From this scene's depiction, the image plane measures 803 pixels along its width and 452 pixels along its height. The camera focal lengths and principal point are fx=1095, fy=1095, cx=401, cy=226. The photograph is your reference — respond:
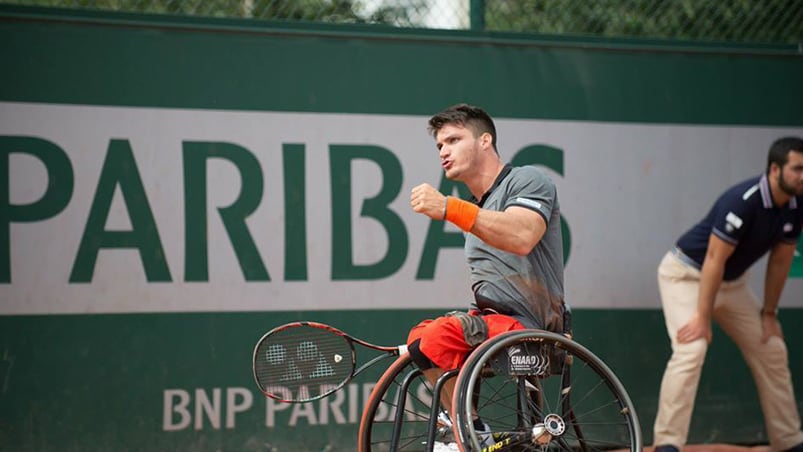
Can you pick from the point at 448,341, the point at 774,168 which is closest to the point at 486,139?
the point at 448,341

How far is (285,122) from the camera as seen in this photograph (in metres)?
5.46

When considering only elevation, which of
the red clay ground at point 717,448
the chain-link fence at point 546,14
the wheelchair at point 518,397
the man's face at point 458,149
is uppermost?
the chain-link fence at point 546,14

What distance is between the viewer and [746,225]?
5145 mm

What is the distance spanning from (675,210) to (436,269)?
1.38m

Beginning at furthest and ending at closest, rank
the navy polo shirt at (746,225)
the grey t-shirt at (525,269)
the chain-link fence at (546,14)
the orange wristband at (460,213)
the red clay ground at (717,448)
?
the red clay ground at (717,448), the chain-link fence at (546,14), the navy polo shirt at (746,225), the grey t-shirt at (525,269), the orange wristband at (460,213)

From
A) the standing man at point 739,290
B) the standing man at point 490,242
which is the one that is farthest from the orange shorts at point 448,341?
the standing man at point 739,290

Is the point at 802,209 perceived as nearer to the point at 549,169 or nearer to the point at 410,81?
the point at 549,169

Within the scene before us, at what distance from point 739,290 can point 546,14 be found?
1843 millimetres

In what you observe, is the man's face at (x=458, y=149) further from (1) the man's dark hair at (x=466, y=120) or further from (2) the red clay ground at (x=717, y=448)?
(2) the red clay ground at (x=717, y=448)

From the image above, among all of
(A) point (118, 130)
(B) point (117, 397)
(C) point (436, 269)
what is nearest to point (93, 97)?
(A) point (118, 130)

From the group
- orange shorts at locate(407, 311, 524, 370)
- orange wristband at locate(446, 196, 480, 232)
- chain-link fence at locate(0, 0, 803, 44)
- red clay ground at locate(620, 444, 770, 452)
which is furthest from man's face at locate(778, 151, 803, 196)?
orange wristband at locate(446, 196, 480, 232)

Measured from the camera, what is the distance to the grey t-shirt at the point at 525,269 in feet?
12.3

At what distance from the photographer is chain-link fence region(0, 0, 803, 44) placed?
566 centimetres

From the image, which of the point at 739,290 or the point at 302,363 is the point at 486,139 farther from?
the point at 739,290
